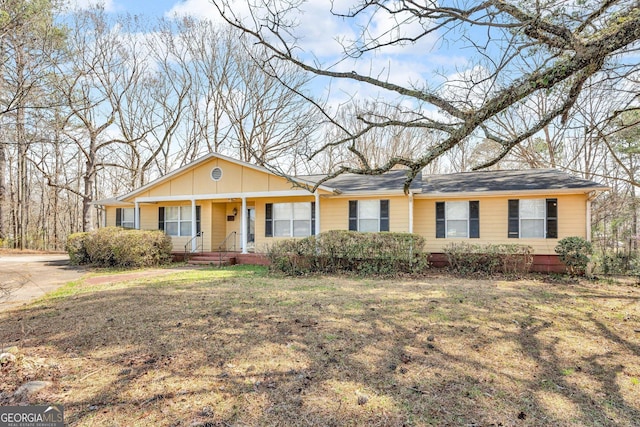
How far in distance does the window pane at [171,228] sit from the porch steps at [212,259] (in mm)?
2028

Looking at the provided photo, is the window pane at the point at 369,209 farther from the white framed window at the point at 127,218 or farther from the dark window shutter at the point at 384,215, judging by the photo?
the white framed window at the point at 127,218

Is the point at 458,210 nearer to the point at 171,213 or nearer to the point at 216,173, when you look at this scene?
the point at 216,173

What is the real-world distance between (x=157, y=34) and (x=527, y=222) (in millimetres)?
24531

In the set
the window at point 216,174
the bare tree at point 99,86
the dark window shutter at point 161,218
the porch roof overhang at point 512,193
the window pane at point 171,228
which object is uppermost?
the bare tree at point 99,86

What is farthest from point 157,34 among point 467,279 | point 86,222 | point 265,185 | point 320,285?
point 467,279

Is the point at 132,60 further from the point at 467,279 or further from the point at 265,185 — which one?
the point at 467,279

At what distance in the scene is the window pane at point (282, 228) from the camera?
14.0 m

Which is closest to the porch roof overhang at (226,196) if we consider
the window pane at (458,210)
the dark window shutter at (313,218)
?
the dark window shutter at (313,218)

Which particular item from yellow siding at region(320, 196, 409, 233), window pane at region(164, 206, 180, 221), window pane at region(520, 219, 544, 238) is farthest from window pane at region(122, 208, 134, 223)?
window pane at region(520, 219, 544, 238)

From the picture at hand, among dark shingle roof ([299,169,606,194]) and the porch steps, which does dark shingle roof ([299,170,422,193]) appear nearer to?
dark shingle roof ([299,169,606,194])

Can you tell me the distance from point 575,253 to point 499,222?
2538mm

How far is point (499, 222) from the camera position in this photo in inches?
472

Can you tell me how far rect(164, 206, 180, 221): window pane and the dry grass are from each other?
9.46 m

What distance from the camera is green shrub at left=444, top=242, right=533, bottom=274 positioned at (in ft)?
34.0
